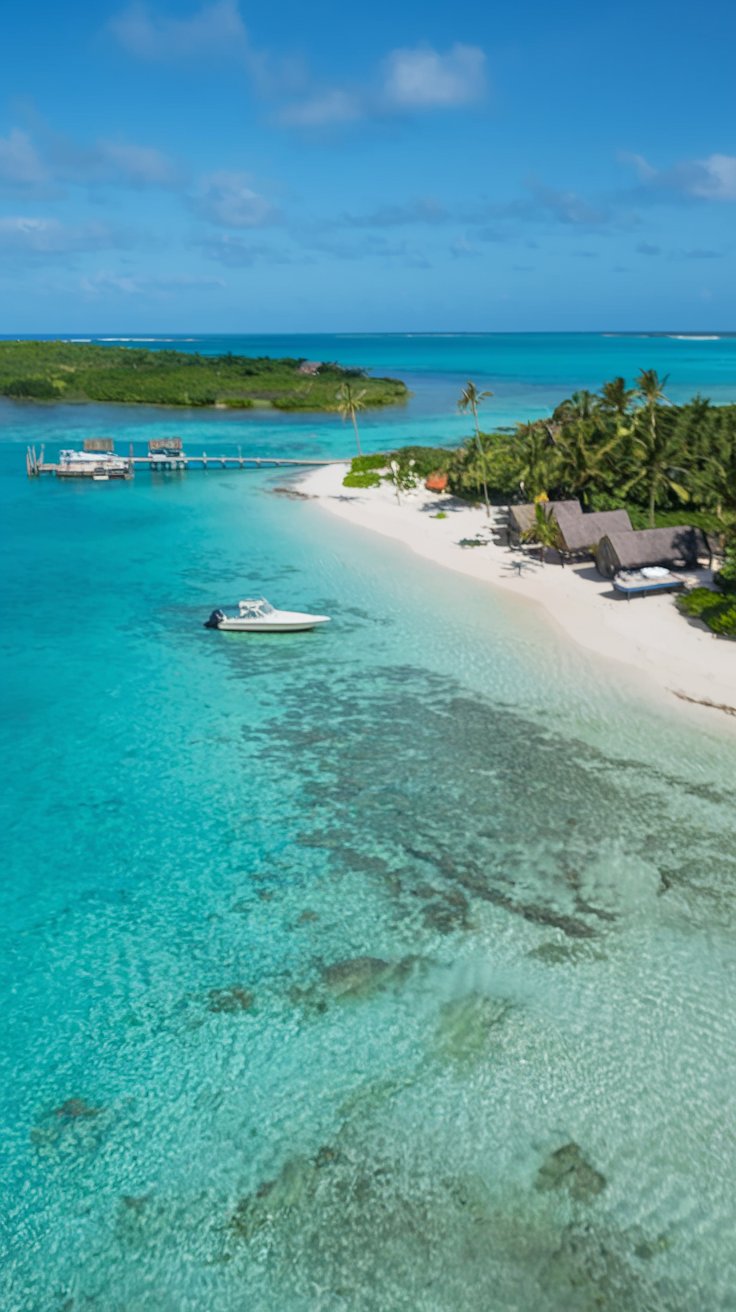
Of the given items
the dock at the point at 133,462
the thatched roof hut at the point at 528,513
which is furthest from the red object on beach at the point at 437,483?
the dock at the point at 133,462

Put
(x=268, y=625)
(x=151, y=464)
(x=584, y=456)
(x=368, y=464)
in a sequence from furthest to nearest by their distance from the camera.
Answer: (x=151, y=464) < (x=368, y=464) < (x=584, y=456) < (x=268, y=625)

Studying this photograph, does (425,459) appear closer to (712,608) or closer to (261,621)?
(261,621)

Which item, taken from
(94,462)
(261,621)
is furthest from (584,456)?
A: (94,462)

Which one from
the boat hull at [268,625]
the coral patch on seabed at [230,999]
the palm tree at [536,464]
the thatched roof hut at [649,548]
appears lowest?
the coral patch on seabed at [230,999]

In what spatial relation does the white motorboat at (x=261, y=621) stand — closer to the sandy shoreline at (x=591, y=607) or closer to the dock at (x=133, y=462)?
the sandy shoreline at (x=591, y=607)

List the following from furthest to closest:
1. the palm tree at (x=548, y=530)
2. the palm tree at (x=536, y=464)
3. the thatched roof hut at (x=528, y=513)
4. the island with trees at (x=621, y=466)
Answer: the palm tree at (x=536, y=464) → the thatched roof hut at (x=528, y=513) → the island with trees at (x=621, y=466) → the palm tree at (x=548, y=530)

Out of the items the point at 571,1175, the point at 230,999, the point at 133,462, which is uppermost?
the point at 133,462

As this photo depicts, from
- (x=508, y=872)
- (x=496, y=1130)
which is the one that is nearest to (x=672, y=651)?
(x=508, y=872)

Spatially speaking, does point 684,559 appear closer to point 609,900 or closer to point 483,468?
point 483,468
